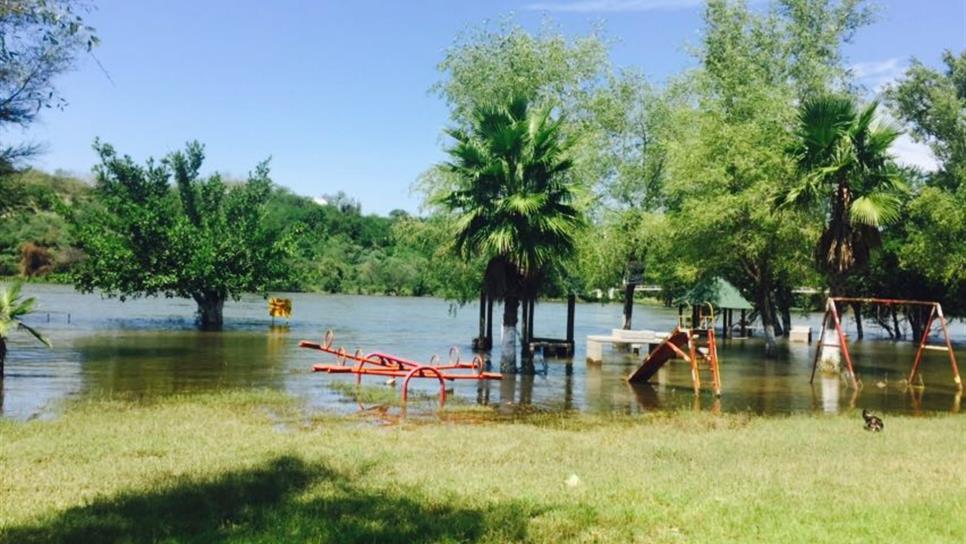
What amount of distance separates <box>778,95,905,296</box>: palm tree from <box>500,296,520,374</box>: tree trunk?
10343 mm

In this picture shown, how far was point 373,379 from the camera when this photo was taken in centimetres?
2444

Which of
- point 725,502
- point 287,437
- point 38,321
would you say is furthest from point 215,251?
point 725,502

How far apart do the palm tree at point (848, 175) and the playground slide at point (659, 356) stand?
302 inches

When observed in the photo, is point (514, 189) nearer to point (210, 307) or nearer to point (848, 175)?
point (848, 175)

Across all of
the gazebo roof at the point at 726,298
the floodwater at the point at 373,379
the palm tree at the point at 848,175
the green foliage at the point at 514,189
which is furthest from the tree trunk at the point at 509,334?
the gazebo roof at the point at 726,298

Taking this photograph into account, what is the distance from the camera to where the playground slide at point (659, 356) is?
23.4 m

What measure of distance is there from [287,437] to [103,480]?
390 centimetres

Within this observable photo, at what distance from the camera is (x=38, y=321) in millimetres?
46344

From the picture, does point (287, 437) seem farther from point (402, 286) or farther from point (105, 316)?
point (402, 286)

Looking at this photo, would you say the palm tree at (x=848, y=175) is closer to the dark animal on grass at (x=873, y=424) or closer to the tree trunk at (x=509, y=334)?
the tree trunk at (x=509, y=334)

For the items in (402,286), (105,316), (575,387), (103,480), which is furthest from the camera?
(402,286)

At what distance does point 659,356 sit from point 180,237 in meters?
29.2

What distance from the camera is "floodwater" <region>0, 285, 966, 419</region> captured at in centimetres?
2047

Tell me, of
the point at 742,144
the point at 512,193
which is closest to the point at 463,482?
the point at 512,193
